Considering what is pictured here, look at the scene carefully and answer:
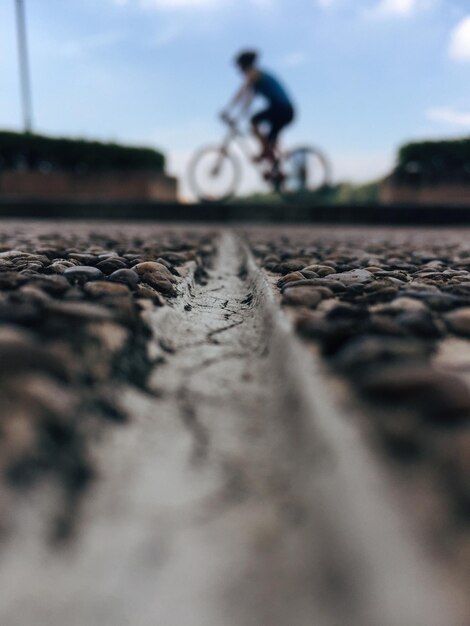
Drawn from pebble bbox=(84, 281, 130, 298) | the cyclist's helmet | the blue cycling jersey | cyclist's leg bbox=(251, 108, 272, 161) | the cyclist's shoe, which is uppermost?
the cyclist's helmet

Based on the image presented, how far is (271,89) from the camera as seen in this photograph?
249 inches

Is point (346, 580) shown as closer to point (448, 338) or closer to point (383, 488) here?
point (383, 488)

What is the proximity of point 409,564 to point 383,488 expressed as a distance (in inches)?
2.8

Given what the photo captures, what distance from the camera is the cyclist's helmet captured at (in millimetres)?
6418

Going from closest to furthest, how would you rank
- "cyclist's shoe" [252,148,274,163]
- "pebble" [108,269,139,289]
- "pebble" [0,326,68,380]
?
1. "pebble" [0,326,68,380]
2. "pebble" [108,269,139,289]
3. "cyclist's shoe" [252,148,274,163]

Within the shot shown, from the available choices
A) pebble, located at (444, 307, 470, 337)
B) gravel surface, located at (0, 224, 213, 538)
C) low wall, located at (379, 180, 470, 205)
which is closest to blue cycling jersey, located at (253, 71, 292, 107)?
low wall, located at (379, 180, 470, 205)

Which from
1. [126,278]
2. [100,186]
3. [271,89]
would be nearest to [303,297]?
[126,278]

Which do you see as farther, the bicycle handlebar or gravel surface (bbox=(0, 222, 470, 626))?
the bicycle handlebar

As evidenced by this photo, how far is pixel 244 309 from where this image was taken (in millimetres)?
1338

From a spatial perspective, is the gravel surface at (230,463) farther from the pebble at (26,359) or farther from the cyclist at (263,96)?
the cyclist at (263,96)

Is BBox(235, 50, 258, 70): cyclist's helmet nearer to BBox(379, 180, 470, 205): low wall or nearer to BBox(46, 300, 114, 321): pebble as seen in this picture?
BBox(379, 180, 470, 205): low wall

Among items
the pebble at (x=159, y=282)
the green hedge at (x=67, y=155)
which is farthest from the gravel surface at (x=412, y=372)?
the green hedge at (x=67, y=155)

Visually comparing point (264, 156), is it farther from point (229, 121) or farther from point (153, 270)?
point (153, 270)

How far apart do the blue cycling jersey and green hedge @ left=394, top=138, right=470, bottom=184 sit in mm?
4429
